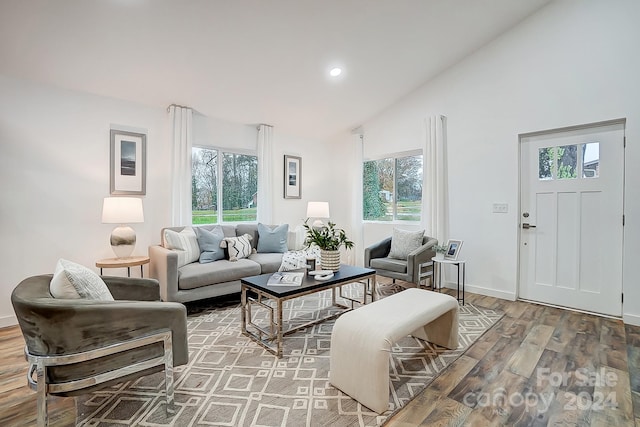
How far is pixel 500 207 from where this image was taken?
13.0 feet

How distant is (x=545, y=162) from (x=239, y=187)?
417 cm

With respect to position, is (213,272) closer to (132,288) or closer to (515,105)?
(132,288)

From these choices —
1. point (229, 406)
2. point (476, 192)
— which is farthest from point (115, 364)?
point (476, 192)

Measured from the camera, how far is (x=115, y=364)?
1639mm

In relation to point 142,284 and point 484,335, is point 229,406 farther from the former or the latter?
point 484,335

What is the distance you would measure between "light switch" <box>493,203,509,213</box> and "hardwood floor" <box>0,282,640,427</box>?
144 centimetres

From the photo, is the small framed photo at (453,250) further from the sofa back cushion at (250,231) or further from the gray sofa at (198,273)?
the sofa back cushion at (250,231)

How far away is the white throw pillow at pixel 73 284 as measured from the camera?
1682 mm

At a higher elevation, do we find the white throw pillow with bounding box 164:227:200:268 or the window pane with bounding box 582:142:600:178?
the window pane with bounding box 582:142:600:178

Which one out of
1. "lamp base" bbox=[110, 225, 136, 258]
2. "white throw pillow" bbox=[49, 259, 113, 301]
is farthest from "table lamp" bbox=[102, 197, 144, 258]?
"white throw pillow" bbox=[49, 259, 113, 301]

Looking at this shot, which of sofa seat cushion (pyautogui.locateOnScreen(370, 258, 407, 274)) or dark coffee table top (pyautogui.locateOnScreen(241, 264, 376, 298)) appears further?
sofa seat cushion (pyautogui.locateOnScreen(370, 258, 407, 274))

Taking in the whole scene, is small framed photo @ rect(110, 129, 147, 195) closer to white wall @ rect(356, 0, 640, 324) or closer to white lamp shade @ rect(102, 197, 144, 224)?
white lamp shade @ rect(102, 197, 144, 224)

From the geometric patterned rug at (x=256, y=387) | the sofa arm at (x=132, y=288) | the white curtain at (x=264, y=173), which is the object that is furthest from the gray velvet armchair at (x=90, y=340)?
the white curtain at (x=264, y=173)

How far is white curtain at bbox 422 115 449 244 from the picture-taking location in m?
4.46
